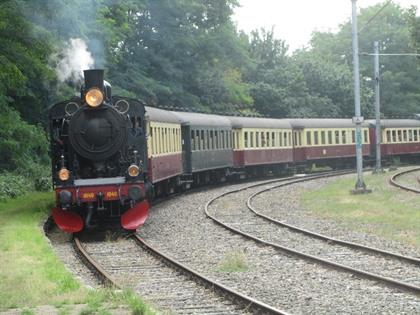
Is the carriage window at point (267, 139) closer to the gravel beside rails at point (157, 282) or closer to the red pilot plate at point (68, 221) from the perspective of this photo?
the red pilot plate at point (68, 221)

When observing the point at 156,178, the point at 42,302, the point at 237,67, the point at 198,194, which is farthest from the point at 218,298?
the point at 237,67

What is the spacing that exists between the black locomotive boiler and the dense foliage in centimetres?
442

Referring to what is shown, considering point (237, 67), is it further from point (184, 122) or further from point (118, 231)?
point (118, 231)

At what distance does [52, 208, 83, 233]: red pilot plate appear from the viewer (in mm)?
16625

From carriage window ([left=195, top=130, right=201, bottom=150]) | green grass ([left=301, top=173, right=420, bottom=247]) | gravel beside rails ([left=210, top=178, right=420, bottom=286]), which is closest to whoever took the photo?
gravel beside rails ([left=210, top=178, right=420, bottom=286])

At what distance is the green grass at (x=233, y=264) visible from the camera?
12090 mm

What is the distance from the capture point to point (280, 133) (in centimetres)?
4072

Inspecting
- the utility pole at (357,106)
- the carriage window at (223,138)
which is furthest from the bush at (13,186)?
the utility pole at (357,106)

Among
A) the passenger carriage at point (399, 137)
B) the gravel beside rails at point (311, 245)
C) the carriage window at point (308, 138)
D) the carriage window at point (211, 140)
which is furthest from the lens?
the passenger carriage at point (399, 137)

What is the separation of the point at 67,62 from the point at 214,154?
30.7ft

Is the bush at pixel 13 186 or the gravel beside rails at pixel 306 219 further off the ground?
the bush at pixel 13 186

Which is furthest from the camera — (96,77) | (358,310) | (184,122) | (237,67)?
(237,67)

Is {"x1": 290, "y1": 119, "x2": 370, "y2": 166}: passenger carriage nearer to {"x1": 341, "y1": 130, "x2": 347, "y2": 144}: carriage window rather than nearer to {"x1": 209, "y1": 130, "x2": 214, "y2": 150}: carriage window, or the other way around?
{"x1": 341, "y1": 130, "x2": 347, "y2": 144}: carriage window

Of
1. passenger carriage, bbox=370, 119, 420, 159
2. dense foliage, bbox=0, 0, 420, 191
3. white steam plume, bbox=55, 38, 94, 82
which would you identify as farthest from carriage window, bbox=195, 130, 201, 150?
passenger carriage, bbox=370, 119, 420, 159
